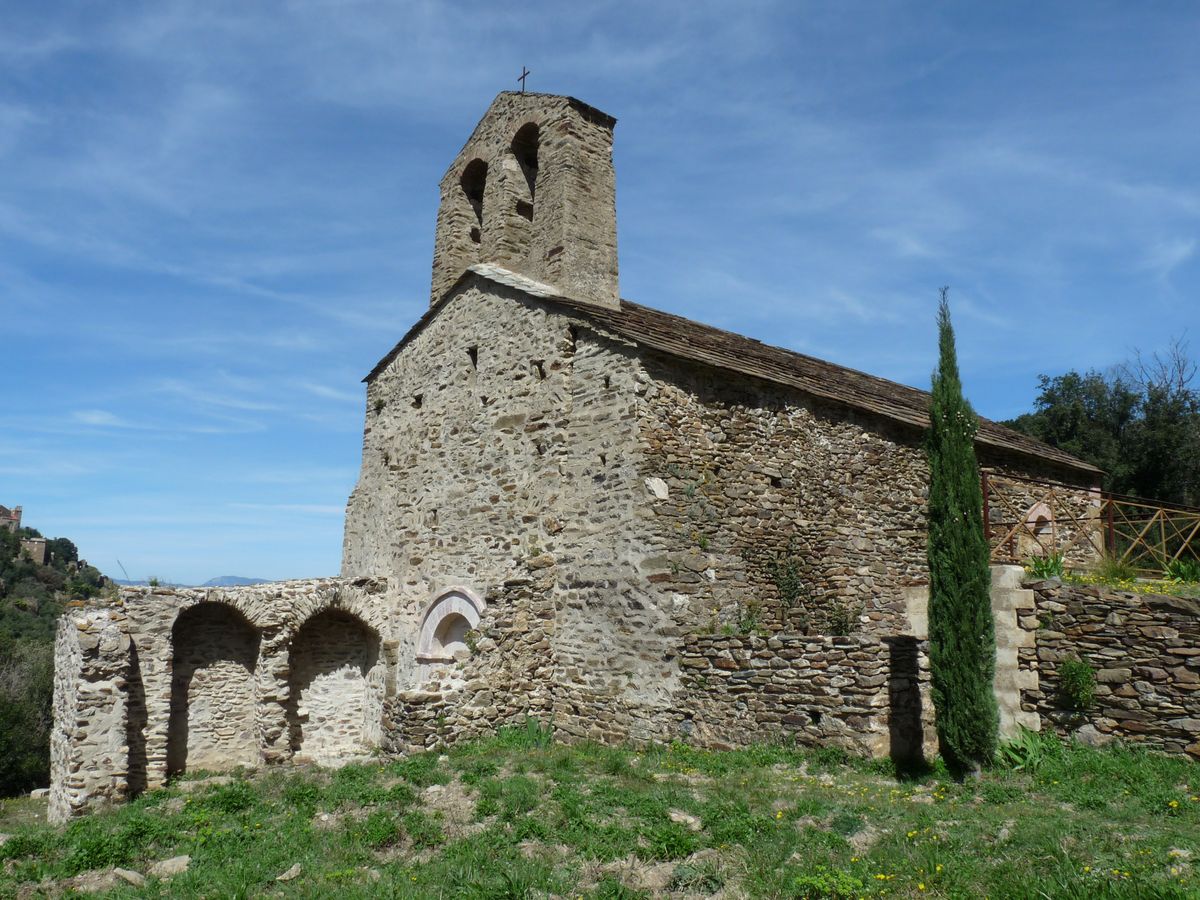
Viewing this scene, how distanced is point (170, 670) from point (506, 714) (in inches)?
228

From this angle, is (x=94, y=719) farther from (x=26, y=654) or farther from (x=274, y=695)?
(x=26, y=654)

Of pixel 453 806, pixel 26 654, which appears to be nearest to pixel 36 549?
pixel 26 654

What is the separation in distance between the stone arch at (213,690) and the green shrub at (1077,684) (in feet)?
39.2

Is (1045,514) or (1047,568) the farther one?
(1045,514)

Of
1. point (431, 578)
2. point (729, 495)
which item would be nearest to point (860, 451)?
point (729, 495)

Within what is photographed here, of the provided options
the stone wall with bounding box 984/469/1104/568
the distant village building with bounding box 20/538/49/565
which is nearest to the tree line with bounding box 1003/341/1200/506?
the stone wall with bounding box 984/469/1104/568

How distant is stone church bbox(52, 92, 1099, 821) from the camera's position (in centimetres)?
1062

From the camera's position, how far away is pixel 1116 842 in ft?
19.0

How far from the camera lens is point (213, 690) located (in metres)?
13.9

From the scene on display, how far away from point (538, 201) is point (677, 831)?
1077 cm

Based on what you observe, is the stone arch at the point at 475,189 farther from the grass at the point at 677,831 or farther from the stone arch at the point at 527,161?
the grass at the point at 677,831

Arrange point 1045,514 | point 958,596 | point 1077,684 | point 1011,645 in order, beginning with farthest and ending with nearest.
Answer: point 1045,514 → point 1011,645 → point 1077,684 → point 958,596

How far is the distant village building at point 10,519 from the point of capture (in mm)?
62938

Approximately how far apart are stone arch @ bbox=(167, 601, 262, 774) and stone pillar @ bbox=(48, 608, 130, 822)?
1.08m
